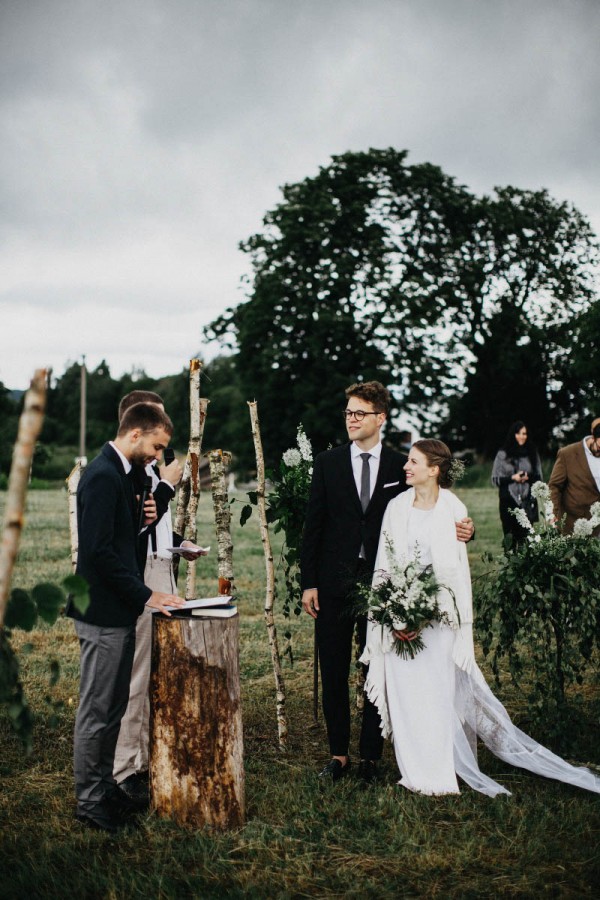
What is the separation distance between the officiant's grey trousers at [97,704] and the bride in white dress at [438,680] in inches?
62.7

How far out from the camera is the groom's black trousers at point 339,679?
4.98m

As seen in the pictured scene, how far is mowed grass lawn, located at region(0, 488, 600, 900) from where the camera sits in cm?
354

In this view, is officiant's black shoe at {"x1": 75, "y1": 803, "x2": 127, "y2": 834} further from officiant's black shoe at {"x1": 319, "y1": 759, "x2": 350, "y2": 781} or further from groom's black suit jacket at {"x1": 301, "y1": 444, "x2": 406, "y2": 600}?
groom's black suit jacket at {"x1": 301, "y1": 444, "x2": 406, "y2": 600}

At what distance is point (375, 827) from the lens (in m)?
4.16

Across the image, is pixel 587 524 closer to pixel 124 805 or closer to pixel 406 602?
pixel 406 602

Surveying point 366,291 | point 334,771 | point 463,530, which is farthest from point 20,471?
point 366,291

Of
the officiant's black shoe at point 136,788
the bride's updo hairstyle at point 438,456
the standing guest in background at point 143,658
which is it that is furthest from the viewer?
the bride's updo hairstyle at point 438,456

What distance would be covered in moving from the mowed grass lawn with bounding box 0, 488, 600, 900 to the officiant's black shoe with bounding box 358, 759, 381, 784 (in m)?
0.09

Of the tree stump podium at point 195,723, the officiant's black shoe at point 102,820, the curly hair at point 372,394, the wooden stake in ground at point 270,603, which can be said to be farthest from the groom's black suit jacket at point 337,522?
the officiant's black shoe at point 102,820

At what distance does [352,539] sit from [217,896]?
7.41 ft

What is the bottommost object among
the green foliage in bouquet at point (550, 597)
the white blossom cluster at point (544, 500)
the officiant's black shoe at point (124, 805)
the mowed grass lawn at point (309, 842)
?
the mowed grass lawn at point (309, 842)

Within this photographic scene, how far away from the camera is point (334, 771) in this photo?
489 centimetres

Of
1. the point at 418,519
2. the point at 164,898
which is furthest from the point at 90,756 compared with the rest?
the point at 418,519

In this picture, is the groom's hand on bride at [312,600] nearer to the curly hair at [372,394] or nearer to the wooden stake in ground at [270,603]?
the wooden stake in ground at [270,603]
